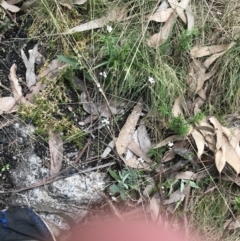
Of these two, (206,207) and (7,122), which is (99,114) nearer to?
(7,122)

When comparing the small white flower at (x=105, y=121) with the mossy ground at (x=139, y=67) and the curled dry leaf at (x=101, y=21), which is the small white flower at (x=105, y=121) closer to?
the mossy ground at (x=139, y=67)

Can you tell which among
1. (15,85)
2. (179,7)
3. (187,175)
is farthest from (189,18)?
(15,85)

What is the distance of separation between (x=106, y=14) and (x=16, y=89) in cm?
52

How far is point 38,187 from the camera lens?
228 cm

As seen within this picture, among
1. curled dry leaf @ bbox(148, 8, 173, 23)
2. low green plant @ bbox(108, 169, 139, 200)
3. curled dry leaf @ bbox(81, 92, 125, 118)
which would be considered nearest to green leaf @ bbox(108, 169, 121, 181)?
low green plant @ bbox(108, 169, 139, 200)

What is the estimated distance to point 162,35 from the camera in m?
2.42

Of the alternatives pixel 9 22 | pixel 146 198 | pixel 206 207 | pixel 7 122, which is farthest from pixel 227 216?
pixel 9 22

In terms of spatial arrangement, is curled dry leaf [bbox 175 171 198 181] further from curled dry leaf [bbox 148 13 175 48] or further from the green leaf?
curled dry leaf [bbox 148 13 175 48]

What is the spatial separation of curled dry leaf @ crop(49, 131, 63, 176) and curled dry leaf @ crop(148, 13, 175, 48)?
581mm

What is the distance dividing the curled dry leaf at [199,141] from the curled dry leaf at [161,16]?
518mm

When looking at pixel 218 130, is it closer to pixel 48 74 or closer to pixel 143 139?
pixel 143 139

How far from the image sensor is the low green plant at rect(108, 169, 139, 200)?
2.29 meters

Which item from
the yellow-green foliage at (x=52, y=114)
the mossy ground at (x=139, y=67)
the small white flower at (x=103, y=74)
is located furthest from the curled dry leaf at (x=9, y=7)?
the small white flower at (x=103, y=74)

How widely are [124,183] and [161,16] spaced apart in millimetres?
759
